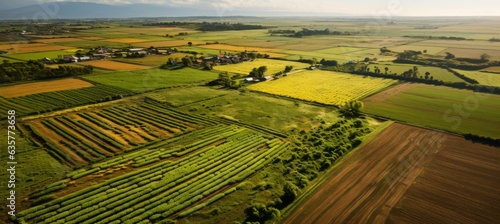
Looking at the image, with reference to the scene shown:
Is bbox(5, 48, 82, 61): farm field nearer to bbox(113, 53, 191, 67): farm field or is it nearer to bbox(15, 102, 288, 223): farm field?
bbox(113, 53, 191, 67): farm field

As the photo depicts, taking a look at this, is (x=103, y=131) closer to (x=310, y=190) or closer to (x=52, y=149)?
(x=52, y=149)

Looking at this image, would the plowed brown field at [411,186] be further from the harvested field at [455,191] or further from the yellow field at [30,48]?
the yellow field at [30,48]

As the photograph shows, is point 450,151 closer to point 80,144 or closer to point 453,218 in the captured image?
point 453,218

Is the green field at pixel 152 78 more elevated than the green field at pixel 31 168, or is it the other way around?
the green field at pixel 152 78

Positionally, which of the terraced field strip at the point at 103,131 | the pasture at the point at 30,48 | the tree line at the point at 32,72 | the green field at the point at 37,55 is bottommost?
the terraced field strip at the point at 103,131

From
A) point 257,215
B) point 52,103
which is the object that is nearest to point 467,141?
point 257,215

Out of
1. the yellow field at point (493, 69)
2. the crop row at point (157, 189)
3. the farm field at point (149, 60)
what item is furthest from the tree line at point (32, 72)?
the yellow field at point (493, 69)
